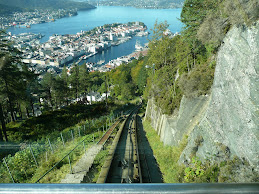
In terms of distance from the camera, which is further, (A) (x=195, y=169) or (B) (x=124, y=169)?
(B) (x=124, y=169)

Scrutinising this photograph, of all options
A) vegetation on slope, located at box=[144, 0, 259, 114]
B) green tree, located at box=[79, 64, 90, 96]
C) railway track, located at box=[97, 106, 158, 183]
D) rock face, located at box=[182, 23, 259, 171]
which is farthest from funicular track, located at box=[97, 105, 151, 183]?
green tree, located at box=[79, 64, 90, 96]

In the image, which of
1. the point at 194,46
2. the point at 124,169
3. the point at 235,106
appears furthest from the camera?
the point at 194,46

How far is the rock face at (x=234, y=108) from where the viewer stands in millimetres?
3812

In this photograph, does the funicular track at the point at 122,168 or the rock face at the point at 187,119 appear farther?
the rock face at the point at 187,119

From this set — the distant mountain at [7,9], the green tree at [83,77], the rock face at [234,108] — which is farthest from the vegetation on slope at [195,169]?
the distant mountain at [7,9]

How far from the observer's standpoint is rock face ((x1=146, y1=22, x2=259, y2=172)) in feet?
12.5

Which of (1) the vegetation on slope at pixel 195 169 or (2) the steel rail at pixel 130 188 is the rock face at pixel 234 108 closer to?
(1) the vegetation on slope at pixel 195 169

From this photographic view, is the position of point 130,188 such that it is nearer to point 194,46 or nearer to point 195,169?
point 195,169

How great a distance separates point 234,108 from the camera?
450 cm

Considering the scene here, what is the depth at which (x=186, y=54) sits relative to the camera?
12188 millimetres

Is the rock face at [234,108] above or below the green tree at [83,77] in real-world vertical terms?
above

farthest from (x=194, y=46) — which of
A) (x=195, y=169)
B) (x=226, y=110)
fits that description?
(x=195, y=169)

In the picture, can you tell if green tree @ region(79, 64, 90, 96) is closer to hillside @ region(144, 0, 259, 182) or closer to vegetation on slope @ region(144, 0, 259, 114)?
vegetation on slope @ region(144, 0, 259, 114)

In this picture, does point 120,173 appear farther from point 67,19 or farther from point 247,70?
point 67,19
